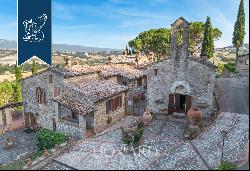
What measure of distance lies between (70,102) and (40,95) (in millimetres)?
4580

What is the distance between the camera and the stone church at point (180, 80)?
2272cm

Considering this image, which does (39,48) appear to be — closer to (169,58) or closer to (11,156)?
(11,156)

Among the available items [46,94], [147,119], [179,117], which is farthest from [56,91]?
[179,117]

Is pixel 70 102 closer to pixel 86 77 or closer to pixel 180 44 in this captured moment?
pixel 86 77

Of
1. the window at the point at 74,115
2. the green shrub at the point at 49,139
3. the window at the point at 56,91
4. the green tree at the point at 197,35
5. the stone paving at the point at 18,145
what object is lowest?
the stone paving at the point at 18,145

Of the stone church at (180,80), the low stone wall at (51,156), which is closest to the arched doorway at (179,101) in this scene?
the stone church at (180,80)

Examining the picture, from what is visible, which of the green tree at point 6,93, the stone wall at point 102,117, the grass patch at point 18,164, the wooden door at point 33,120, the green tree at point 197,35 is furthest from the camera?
the green tree at point 197,35

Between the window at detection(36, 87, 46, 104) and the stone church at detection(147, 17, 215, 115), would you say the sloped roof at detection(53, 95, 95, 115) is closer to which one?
the window at detection(36, 87, 46, 104)

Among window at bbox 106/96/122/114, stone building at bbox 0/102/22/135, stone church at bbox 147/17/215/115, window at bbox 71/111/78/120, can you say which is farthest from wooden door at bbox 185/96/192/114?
stone building at bbox 0/102/22/135

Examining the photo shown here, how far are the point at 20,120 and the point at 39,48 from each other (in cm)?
1379

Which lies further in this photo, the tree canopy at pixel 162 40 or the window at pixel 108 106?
the tree canopy at pixel 162 40

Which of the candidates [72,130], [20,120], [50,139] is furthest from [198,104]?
[20,120]

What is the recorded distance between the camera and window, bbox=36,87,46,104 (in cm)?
2639

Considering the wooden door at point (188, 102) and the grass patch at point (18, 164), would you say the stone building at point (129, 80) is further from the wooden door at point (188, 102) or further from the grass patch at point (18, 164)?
the grass patch at point (18, 164)
